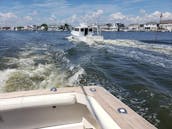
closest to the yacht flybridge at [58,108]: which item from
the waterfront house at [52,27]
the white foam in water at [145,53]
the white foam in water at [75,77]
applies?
the white foam in water at [75,77]

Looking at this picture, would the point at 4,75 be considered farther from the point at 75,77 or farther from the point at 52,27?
the point at 52,27

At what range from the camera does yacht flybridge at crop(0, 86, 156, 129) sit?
10.7 ft

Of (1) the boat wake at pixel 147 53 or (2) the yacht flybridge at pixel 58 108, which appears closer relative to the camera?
(2) the yacht flybridge at pixel 58 108

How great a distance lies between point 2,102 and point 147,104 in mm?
4404

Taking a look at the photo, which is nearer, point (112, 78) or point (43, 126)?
point (43, 126)

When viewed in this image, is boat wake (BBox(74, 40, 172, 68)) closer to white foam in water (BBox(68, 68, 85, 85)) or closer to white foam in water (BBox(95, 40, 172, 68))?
white foam in water (BBox(95, 40, 172, 68))

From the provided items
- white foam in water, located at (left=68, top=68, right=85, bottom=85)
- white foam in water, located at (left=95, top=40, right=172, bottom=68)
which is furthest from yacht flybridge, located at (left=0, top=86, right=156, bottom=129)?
white foam in water, located at (left=95, top=40, right=172, bottom=68)

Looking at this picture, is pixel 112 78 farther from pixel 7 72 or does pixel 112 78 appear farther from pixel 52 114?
pixel 52 114

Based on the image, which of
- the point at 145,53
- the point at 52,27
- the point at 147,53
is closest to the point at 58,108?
the point at 145,53

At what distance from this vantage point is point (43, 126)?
372 centimetres

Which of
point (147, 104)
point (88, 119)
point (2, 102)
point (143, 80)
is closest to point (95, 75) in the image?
point (143, 80)

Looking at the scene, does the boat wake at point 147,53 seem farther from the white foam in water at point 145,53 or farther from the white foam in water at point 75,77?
the white foam in water at point 75,77

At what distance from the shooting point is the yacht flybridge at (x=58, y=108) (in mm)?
3258

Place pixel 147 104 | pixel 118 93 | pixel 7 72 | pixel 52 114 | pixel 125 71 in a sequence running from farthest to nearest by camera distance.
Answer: pixel 125 71, pixel 7 72, pixel 118 93, pixel 147 104, pixel 52 114
